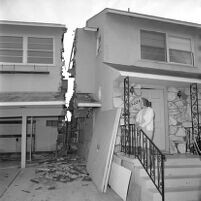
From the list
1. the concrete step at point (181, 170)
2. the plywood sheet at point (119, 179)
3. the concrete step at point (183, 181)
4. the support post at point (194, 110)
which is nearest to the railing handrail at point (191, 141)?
the support post at point (194, 110)

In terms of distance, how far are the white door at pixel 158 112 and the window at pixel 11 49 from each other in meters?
5.20

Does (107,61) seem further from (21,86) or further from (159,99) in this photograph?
(21,86)

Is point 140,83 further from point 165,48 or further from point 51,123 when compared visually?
point 51,123

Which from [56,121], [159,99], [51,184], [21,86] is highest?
[21,86]

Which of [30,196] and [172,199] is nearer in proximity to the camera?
[172,199]

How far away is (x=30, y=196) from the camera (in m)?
6.13

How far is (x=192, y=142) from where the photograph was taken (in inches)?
305

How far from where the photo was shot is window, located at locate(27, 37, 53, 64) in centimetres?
973

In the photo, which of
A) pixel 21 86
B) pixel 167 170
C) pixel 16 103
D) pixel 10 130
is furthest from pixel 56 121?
pixel 167 170

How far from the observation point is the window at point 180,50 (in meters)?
9.05

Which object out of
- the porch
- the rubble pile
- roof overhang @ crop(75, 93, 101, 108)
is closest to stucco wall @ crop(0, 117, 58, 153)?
roof overhang @ crop(75, 93, 101, 108)

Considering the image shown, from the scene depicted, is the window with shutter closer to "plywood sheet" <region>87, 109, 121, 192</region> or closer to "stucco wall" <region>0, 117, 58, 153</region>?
"plywood sheet" <region>87, 109, 121, 192</region>

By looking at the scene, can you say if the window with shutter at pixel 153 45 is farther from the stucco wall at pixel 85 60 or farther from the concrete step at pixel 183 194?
the concrete step at pixel 183 194

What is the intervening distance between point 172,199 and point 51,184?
3.67m
